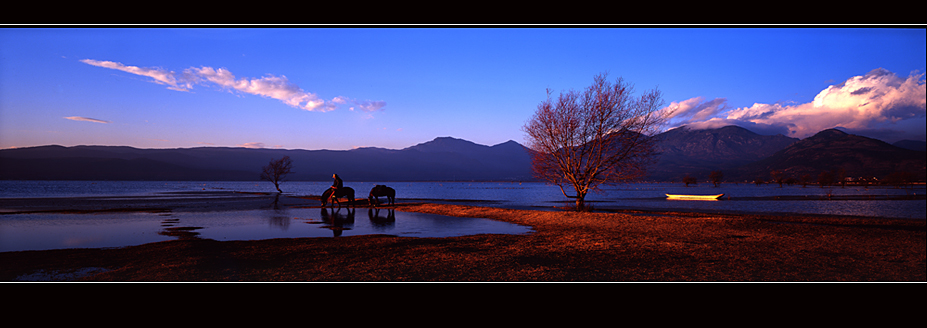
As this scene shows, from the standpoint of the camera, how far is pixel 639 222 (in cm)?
1925

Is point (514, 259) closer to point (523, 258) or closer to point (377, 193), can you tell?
point (523, 258)

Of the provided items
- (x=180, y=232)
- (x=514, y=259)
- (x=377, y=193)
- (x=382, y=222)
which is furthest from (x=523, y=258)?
(x=377, y=193)

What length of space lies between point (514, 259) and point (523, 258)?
0.93 ft

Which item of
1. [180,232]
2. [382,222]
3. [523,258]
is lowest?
[382,222]

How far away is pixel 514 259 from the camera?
32.8 ft

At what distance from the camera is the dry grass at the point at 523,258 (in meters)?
8.28

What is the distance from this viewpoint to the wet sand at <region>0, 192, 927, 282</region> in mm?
8258

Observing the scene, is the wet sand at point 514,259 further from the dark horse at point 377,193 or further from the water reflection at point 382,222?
the dark horse at point 377,193

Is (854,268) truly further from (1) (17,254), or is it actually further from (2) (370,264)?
(1) (17,254)

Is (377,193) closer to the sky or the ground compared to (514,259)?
closer to the sky

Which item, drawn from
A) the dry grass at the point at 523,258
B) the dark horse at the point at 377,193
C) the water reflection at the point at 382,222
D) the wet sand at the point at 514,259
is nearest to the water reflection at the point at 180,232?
the wet sand at the point at 514,259

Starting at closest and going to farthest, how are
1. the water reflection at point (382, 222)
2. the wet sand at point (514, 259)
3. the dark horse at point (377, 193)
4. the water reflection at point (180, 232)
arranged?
the wet sand at point (514, 259)
the water reflection at point (180, 232)
the water reflection at point (382, 222)
the dark horse at point (377, 193)

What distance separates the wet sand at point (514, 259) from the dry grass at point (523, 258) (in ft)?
0.09

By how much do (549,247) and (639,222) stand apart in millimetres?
9386
